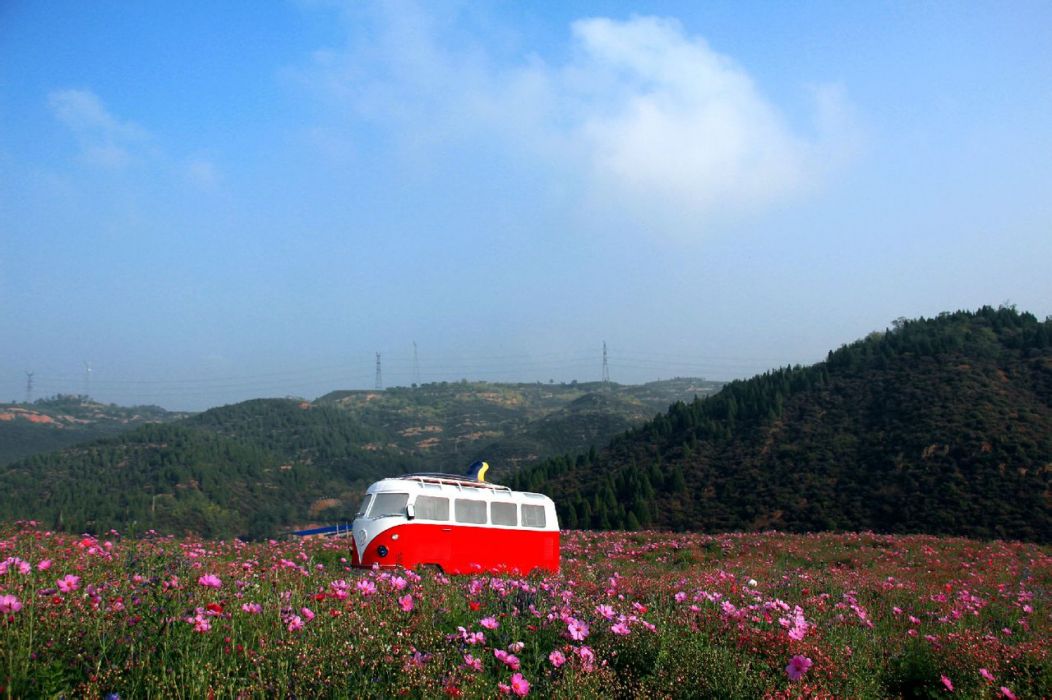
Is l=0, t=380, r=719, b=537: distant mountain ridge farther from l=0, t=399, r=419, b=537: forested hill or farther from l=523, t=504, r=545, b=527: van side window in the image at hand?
l=523, t=504, r=545, b=527: van side window

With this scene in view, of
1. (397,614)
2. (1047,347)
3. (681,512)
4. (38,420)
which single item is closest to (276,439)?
(38,420)

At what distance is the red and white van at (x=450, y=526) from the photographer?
1559cm

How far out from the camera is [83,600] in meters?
4.96

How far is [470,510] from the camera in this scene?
17078mm

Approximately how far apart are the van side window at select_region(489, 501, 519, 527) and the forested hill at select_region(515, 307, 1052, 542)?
85.9ft

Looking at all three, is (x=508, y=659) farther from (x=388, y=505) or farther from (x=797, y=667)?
(x=388, y=505)

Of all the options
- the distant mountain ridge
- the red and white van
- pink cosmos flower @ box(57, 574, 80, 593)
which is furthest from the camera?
the distant mountain ridge

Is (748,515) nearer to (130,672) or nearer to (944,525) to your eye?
(944,525)

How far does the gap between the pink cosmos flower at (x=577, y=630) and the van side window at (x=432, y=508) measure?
1065 centimetres

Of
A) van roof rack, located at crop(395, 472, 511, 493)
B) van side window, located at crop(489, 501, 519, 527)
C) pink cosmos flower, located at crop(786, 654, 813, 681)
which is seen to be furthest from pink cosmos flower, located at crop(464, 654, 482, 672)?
van side window, located at crop(489, 501, 519, 527)

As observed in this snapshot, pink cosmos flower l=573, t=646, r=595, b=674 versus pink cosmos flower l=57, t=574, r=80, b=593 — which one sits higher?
pink cosmos flower l=57, t=574, r=80, b=593

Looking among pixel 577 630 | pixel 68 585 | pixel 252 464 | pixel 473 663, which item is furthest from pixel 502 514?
pixel 252 464

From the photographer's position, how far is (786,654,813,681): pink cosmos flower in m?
5.23

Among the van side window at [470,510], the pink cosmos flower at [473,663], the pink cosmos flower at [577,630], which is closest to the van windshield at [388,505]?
the van side window at [470,510]
